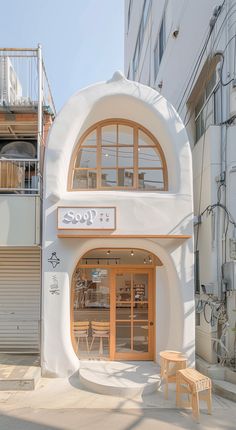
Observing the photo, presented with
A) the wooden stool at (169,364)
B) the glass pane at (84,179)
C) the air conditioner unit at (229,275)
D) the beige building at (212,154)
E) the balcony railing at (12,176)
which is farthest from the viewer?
the balcony railing at (12,176)

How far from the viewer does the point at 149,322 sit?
9.60m

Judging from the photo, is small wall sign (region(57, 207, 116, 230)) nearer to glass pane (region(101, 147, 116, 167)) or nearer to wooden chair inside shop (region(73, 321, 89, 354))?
glass pane (region(101, 147, 116, 167))

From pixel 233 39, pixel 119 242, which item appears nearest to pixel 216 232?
pixel 119 242

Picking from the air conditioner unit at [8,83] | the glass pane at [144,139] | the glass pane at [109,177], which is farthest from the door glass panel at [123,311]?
the air conditioner unit at [8,83]

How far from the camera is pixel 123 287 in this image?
9.65m

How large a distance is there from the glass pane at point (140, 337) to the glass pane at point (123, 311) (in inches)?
12.0

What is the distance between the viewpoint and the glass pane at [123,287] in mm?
9580

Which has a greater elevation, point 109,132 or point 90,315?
point 109,132

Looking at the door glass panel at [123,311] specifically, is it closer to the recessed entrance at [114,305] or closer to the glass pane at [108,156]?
the recessed entrance at [114,305]

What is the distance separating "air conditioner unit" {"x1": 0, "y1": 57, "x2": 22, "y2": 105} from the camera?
34.8 ft

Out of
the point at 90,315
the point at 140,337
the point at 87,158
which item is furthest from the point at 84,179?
the point at 140,337

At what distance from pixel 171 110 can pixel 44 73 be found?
3.82m

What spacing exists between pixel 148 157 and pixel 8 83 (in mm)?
4559

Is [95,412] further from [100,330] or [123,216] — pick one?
[123,216]
